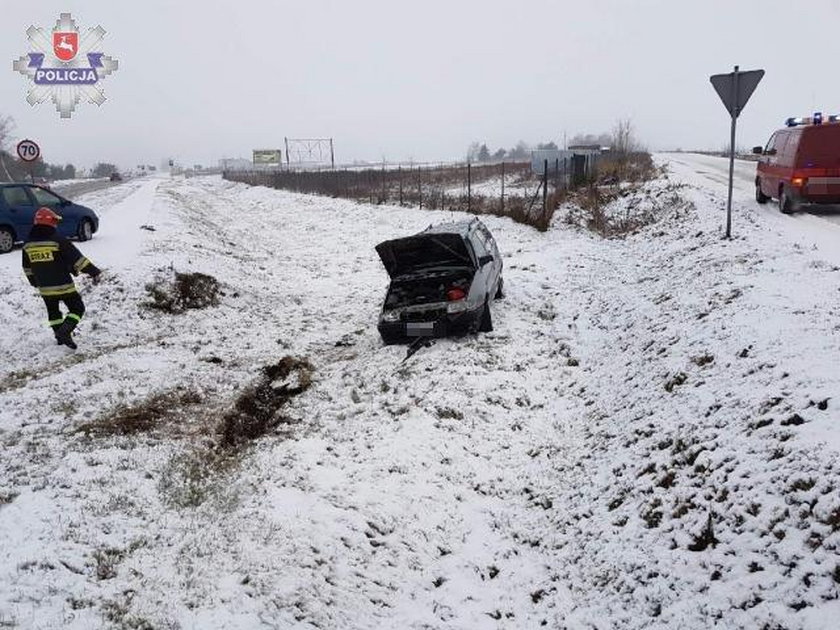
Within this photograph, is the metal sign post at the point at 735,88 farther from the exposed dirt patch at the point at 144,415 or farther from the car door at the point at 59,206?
the car door at the point at 59,206

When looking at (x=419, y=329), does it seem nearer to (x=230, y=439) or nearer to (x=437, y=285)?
(x=437, y=285)

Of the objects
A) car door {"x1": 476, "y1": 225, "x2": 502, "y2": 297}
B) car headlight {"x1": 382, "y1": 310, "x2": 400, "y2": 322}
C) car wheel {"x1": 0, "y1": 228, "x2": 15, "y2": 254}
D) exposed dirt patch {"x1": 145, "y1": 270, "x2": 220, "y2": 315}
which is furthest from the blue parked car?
car door {"x1": 476, "y1": 225, "x2": 502, "y2": 297}

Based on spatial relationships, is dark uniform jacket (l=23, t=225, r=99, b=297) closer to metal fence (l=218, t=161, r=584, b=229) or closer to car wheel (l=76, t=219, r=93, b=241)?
car wheel (l=76, t=219, r=93, b=241)

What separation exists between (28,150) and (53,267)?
43.4ft

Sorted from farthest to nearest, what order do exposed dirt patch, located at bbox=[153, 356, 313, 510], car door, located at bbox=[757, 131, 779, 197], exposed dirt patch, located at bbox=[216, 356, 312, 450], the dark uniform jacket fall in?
car door, located at bbox=[757, 131, 779, 197] < the dark uniform jacket < exposed dirt patch, located at bbox=[216, 356, 312, 450] < exposed dirt patch, located at bbox=[153, 356, 313, 510]

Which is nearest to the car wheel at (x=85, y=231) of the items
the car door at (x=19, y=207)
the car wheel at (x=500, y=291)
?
the car door at (x=19, y=207)

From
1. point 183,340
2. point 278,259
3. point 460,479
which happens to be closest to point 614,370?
point 460,479

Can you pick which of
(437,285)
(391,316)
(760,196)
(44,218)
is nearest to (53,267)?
(44,218)

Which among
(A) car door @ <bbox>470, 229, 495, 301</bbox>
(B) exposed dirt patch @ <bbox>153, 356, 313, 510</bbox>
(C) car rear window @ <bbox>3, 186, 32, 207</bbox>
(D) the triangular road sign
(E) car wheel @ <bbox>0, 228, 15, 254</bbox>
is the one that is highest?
(D) the triangular road sign

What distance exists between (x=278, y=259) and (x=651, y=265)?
39.0 ft

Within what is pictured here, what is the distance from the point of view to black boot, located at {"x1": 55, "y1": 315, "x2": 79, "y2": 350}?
28.9 ft

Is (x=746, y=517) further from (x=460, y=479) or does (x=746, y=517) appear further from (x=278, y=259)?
(x=278, y=259)

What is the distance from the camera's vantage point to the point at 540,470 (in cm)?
591

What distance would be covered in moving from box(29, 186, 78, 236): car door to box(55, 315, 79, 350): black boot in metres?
6.52
